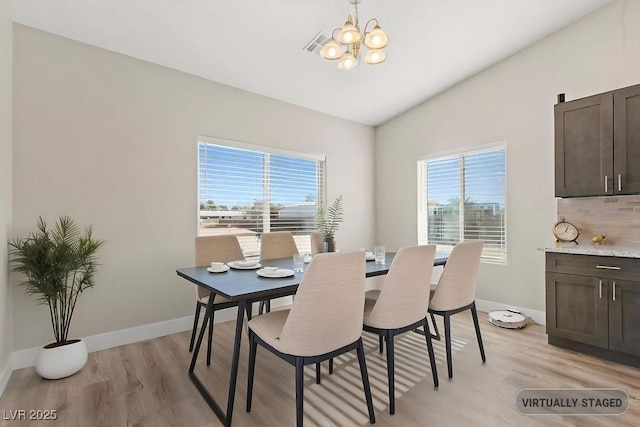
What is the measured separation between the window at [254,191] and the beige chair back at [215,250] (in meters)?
0.60

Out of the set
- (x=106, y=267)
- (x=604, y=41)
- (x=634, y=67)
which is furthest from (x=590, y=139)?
(x=106, y=267)

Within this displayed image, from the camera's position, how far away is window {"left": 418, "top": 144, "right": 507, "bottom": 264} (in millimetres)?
3732

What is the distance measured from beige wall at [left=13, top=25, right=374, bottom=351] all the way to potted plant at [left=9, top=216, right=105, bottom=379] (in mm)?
114

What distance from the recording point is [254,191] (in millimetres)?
3795

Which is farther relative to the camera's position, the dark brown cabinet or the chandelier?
the dark brown cabinet

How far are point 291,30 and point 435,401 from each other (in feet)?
10.1

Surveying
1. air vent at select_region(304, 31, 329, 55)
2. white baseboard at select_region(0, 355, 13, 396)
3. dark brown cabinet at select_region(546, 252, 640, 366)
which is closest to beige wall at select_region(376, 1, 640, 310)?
dark brown cabinet at select_region(546, 252, 640, 366)

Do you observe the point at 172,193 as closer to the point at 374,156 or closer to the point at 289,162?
the point at 289,162

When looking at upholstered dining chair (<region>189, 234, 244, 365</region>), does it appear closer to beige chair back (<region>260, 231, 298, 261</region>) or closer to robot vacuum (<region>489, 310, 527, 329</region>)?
beige chair back (<region>260, 231, 298, 261</region>)

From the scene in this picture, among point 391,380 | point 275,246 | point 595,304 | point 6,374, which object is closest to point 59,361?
point 6,374

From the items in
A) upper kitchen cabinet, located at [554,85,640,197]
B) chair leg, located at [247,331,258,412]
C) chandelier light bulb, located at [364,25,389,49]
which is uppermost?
chandelier light bulb, located at [364,25,389,49]

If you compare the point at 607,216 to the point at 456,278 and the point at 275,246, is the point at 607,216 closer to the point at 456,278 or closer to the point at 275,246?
the point at 456,278

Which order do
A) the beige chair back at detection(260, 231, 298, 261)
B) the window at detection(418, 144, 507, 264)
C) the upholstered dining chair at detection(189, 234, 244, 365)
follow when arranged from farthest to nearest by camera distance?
the window at detection(418, 144, 507, 264) < the beige chair back at detection(260, 231, 298, 261) < the upholstered dining chair at detection(189, 234, 244, 365)

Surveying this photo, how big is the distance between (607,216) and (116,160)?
4.57m
